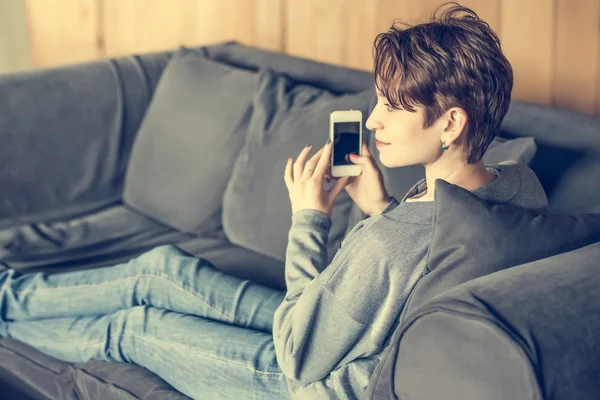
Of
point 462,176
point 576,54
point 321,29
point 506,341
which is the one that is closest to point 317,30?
point 321,29

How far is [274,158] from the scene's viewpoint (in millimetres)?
2178

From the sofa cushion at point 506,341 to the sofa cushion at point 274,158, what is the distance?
2.87 ft

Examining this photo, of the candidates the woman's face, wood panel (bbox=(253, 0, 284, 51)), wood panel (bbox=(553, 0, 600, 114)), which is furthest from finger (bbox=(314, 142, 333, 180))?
wood panel (bbox=(253, 0, 284, 51))

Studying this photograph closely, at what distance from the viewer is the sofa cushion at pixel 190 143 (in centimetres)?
233

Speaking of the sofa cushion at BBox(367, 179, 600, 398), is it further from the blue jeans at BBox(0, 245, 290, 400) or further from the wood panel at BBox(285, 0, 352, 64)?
the wood panel at BBox(285, 0, 352, 64)

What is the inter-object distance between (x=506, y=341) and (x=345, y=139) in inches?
28.3

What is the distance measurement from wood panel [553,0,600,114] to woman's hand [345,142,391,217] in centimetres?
62

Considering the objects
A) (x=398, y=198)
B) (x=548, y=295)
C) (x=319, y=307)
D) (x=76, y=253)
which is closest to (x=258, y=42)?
(x=76, y=253)

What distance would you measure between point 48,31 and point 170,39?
0.60 meters

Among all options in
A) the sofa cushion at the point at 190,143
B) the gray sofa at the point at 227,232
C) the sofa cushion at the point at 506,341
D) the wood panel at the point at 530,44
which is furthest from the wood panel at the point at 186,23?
the sofa cushion at the point at 506,341

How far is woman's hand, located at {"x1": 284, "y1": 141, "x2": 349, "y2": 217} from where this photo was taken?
155 centimetres

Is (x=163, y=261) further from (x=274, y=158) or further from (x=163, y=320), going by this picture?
(x=274, y=158)

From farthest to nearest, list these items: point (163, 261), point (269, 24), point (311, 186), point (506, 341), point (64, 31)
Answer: point (64, 31) < point (269, 24) < point (163, 261) < point (311, 186) < point (506, 341)

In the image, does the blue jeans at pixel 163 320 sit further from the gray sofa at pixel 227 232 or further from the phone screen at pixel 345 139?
the phone screen at pixel 345 139
